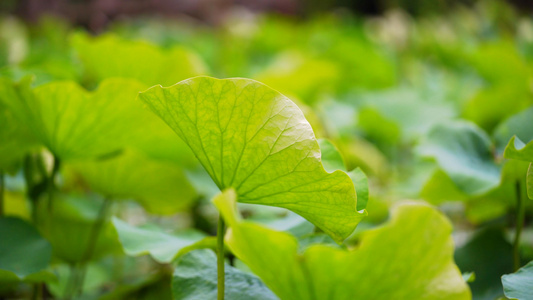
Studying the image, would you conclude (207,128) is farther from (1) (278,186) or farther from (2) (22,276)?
(2) (22,276)

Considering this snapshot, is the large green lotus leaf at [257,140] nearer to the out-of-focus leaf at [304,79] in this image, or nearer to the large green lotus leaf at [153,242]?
the large green lotus leaf at [153,242]

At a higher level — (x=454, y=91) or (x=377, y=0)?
(x=377, y=0)

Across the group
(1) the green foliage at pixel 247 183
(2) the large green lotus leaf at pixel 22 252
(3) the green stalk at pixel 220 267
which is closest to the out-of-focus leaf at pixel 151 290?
(1) the green foliage at pixel 247 183

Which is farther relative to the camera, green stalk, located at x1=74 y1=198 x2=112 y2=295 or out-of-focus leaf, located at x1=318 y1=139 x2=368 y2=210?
green stalk, located at x1=74 y1=198 x2=112 y2=295

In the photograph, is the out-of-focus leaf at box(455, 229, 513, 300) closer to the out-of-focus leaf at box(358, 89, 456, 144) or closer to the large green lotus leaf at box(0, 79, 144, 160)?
the out-of-focus leaf at box(358, 89, 456, 144)

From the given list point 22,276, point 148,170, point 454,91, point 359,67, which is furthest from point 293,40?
point 22,276

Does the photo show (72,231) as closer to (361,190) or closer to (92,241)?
(92,241)

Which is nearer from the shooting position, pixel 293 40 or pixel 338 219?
pixel 338 219

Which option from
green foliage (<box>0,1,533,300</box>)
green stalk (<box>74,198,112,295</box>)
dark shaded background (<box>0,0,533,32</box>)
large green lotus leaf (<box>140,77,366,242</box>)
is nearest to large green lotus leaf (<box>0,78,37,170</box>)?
green foliage (<box>0,1,533,300</box>)

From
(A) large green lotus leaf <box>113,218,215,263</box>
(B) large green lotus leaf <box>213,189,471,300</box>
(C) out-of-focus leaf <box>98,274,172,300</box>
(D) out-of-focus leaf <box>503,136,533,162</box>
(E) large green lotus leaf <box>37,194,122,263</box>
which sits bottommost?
(C) out-of-focus leaf <box>98,274,172,300</box>
